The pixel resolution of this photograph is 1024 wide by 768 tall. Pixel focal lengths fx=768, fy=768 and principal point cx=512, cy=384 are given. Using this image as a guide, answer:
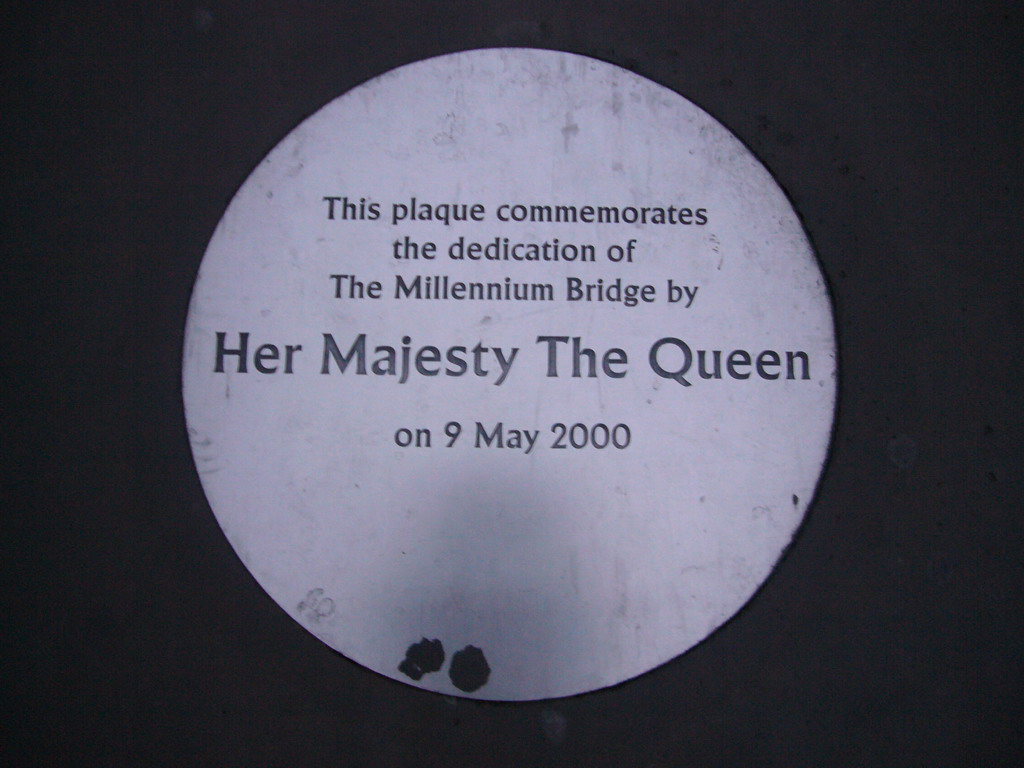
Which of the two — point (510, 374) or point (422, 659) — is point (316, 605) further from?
point (510, 374)

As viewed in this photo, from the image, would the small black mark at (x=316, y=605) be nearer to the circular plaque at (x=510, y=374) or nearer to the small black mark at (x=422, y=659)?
the circular plaque at (x=510, y=374)

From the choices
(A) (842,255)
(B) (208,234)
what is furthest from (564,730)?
(B) (208,234)

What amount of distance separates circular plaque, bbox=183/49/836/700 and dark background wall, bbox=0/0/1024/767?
0.19 ft

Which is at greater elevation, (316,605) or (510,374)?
(510,374)

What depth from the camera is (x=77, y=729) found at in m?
1.19

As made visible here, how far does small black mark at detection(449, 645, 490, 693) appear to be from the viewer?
1174 millimetres

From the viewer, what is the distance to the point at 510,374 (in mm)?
1250

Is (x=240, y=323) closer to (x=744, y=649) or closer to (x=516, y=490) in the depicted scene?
(x=516, y=490)

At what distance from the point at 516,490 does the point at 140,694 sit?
0.67m

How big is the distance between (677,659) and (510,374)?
1.69ft

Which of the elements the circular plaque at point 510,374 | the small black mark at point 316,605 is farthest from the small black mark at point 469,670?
the small black mark at point 316,605

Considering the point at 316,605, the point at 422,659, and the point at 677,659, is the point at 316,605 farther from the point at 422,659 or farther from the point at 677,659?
the point at 677,659

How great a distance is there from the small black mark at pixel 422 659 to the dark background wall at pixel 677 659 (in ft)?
0.12

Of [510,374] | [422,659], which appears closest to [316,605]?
[422,659]
